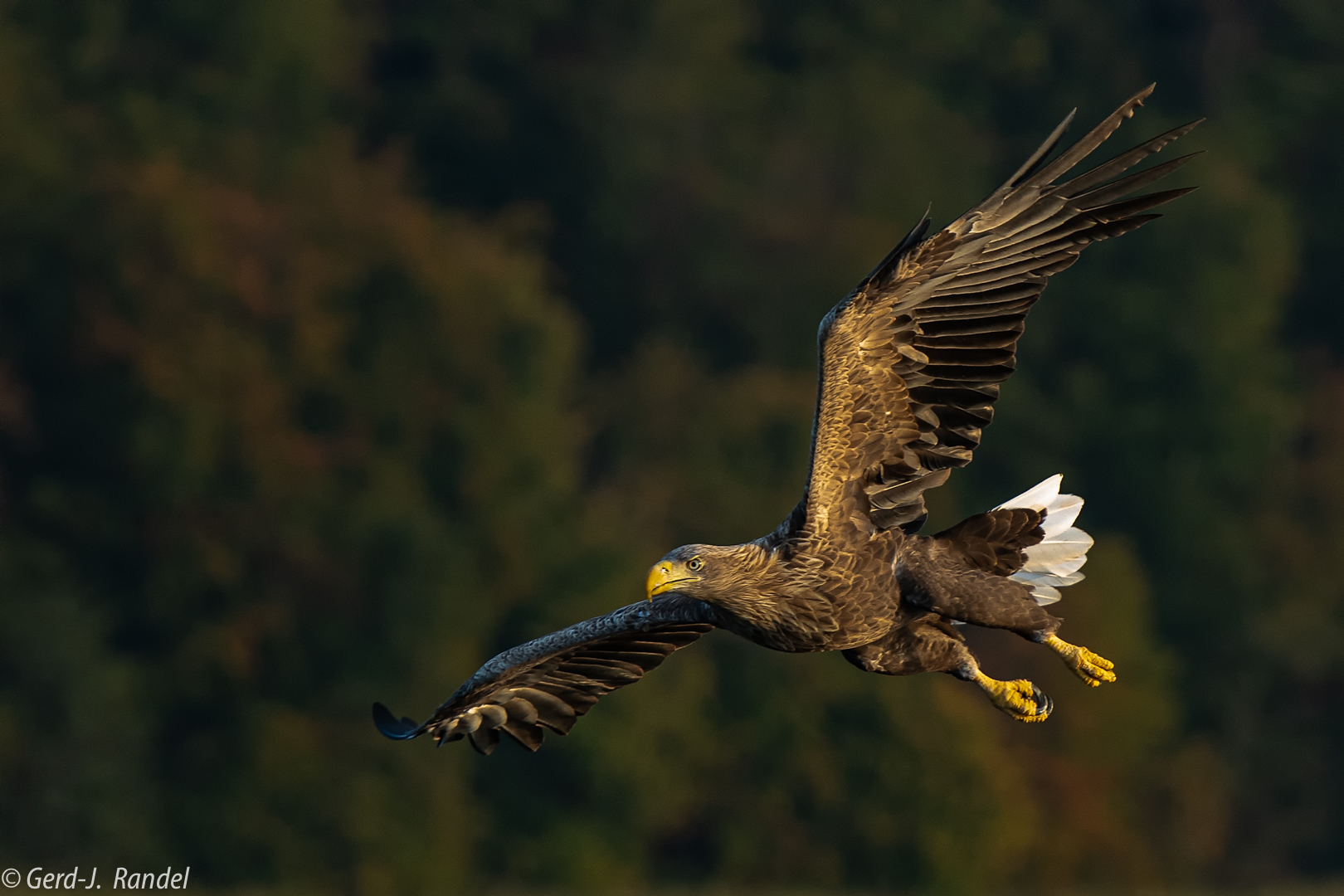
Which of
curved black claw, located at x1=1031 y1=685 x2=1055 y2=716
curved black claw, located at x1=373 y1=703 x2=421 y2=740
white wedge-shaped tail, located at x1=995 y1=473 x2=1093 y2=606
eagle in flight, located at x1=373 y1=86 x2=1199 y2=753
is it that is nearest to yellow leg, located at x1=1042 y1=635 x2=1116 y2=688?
eagle in flight, located at x1=373 y1=86 x2=1199 y2=753

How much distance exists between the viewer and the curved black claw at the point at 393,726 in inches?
427

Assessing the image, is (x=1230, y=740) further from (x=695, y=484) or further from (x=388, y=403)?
(x=388, y=403)

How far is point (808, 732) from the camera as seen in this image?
28.9 metres

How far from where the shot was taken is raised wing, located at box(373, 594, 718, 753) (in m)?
10.8

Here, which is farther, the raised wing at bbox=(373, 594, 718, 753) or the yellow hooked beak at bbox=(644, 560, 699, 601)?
the raised wing at bbox=(373, 594, 718, 753)

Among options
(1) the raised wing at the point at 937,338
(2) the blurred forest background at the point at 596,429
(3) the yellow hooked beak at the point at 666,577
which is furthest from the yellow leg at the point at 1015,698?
(2) the blurred forest background at the point at 596,429

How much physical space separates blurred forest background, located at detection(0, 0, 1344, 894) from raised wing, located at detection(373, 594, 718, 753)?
16503mm

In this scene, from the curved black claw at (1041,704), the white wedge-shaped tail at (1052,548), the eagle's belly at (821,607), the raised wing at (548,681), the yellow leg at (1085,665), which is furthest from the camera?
the raised wing at (548,681)

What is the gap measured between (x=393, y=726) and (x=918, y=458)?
2.73 meters

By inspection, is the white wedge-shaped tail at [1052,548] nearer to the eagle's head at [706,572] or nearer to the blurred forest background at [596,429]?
the eagle's head at [706,572]

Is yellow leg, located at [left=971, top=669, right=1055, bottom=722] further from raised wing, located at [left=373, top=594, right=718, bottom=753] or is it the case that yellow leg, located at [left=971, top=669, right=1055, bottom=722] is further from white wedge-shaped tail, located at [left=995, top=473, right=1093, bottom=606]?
raised wing, located at [left=373, top=594, right=718, bottom=753]

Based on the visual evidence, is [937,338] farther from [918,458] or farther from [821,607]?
[821,607]

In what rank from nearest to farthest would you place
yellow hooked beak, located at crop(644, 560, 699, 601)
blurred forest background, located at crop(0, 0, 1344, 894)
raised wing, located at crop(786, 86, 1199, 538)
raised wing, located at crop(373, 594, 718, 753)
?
yellow hooked beak, located at crop(644, 560, 699, 601) → raised wing, located at crop(786, 86, 1199, 538) → raised wing, located at crop(373, 594, 718, 753) → blurred forest background, located at crop(0, 0, 1344, 894)

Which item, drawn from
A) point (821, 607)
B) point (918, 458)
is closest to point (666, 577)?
point (821, 607)
